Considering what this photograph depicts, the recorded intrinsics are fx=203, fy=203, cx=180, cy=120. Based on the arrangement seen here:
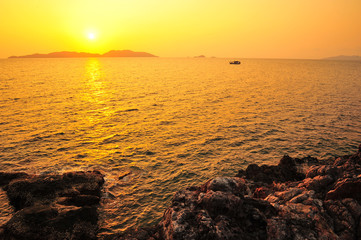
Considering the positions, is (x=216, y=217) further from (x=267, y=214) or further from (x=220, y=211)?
(x=267, y=214)

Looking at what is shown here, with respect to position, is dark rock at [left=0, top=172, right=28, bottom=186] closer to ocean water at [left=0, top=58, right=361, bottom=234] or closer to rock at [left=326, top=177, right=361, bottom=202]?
ocean water at [left=0, top=58, right=361, bottom=234]

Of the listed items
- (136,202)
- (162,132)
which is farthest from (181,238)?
(162,132)

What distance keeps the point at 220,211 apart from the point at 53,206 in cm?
1210

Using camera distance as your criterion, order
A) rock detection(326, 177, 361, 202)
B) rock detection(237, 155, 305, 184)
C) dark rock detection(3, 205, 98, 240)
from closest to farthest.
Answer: rock detection(326, 177, 361, 202) → dark rock detection(3, 205, 98, 240) → rock detection(237, 155, 305, 184)

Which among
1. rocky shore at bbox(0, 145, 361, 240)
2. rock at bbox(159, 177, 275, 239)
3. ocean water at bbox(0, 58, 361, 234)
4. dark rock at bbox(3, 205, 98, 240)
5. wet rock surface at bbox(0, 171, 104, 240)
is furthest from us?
ocean water at bbox(0, 58, 361, 234)

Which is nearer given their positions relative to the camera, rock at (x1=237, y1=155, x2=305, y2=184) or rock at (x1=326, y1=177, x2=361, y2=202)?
rock at (x1=326, y1=177, x2=361, y2=202)

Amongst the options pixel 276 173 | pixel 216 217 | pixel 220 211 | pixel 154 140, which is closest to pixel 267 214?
pixel 220 211

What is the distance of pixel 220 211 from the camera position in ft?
38.3

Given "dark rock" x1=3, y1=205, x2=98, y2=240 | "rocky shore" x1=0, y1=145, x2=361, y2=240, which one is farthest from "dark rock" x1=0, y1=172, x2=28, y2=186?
"dark rock" x1=3, y1=205, x2=98, y2=240

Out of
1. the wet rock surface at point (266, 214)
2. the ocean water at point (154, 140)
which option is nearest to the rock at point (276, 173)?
the ocean water at point (154, 140)

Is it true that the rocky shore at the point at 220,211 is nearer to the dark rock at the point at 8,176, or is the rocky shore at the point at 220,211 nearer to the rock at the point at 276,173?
the dark rock at the point at 8,176

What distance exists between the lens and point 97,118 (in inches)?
1581

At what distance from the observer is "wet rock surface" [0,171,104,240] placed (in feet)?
41.7

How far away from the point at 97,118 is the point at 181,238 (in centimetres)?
3445
